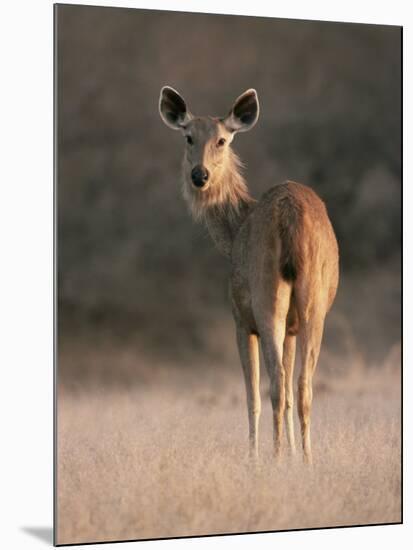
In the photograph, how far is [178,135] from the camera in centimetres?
957

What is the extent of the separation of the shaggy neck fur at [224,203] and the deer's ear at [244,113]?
0.59 feet

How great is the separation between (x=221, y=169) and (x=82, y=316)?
4.44 feet

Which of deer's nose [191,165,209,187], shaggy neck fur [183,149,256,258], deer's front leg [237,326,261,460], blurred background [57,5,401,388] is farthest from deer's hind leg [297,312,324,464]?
deer's nose [191,165,209,187]

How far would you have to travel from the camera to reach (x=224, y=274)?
9828 millimetres

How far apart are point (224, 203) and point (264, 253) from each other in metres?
0.62

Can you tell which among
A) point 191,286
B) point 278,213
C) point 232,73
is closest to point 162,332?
point 191,286

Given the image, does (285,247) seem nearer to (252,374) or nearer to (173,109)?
(252,374)

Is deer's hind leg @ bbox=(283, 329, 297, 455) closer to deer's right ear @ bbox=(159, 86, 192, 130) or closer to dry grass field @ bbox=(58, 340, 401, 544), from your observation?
dry grass field @ bbox=(58, 340, 401, 544)

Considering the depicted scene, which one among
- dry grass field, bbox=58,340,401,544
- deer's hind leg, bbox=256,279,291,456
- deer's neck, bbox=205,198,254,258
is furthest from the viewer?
deer's neck, bbox=205,198,254,258

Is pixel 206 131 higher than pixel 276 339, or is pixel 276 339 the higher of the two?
pixel 206 131

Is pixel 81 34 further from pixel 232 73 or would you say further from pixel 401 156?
pixel 401 156

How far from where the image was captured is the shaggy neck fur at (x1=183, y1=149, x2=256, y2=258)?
9594 mm

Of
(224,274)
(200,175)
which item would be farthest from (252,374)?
(200,175)

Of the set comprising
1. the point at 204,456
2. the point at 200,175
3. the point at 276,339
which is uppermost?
the point at 200,175
